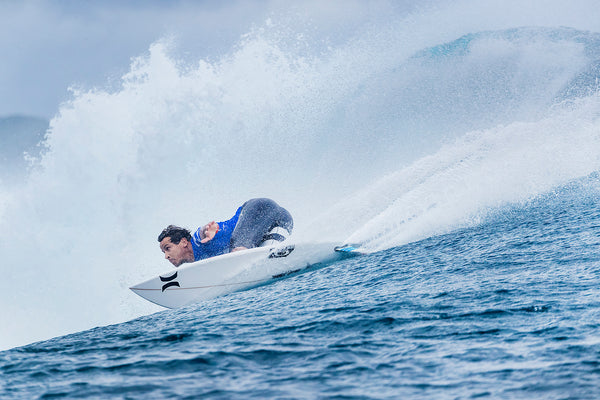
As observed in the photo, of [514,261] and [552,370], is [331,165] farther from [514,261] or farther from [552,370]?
[552,370]

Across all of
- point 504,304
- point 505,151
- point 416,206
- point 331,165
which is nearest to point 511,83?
point 331,165

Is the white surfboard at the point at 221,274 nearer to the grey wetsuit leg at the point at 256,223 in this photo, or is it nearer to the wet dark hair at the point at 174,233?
the grey wetsuit leg at the point at 256,223

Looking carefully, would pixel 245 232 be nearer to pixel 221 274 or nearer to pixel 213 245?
pixel 213 245

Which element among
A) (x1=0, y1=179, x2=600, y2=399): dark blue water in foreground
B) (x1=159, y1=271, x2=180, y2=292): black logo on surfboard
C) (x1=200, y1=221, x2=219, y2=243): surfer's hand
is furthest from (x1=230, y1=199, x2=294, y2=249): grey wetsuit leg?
(x1=0, y1=179, x2=600, y2=399): dark blue water in foreground

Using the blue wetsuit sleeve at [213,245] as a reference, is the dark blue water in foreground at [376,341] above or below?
below

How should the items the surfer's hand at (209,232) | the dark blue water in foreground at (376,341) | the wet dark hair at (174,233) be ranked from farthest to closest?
the surfer's hand at (209,232)
the wet dark hair at (174,233)
the dark blue water in foreground at (376,341)

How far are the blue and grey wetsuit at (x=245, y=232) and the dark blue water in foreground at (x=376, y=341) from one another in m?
1.56

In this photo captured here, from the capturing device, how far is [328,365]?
533cm

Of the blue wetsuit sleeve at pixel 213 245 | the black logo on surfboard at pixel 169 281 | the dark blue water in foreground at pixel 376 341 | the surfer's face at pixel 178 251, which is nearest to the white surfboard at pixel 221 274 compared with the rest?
the black logo on surfboard at pixel 169 281

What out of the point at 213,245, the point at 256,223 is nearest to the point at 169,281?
the point at 213,245

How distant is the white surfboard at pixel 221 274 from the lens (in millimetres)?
11250

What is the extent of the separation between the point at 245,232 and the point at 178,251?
51.5 inches

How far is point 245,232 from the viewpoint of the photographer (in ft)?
39.3

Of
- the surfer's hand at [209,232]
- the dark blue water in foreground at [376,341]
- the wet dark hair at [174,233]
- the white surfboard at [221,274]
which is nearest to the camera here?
the dark blue water in foreground at [376,341]
